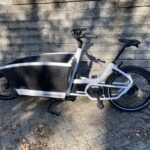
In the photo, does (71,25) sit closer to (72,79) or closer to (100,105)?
(72,79)

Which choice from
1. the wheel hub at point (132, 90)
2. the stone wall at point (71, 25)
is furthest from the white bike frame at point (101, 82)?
the stone wall at point (71, 25)

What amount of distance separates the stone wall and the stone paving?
2.95 ft

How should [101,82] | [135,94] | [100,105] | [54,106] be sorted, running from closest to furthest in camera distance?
[101,82]
[100,105]
[54,106]
[135,94]

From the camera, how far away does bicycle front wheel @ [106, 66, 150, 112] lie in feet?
15.4

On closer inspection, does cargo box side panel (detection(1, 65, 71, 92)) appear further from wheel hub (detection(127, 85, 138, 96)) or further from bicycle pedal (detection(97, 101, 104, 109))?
wheel hub (detection(127, 85, 138, 96))

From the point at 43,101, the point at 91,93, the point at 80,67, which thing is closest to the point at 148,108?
the point at 91,93

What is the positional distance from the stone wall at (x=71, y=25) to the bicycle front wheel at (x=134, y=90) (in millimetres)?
524

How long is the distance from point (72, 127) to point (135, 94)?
4.20 ft

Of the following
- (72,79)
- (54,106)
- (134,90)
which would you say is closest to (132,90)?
(134,90)

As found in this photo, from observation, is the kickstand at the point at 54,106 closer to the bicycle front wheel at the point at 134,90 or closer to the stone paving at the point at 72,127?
the stone paving at the point at 72,127

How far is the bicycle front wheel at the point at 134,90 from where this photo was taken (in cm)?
468

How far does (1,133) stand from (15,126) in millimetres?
238

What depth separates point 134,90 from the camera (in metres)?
4.86

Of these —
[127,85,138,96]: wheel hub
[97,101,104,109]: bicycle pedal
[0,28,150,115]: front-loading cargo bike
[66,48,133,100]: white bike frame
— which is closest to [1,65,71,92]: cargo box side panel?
[0,28,150,115]: front-loading cargo bike
